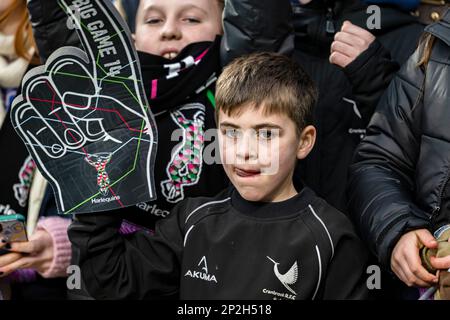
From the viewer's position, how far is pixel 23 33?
2520 mm

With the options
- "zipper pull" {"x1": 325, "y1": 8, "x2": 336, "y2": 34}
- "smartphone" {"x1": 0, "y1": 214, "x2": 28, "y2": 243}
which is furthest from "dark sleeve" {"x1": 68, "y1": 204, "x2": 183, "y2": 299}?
"zipper pull" {"x1": 325, "y1": 8, "x2": 336, "y2": 34}

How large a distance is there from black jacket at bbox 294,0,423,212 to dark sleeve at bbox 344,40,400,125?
0.05 m

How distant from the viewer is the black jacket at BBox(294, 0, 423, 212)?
225 cm

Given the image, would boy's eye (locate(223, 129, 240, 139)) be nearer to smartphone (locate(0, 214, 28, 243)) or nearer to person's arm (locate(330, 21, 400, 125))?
person's arm (locate(330, 21, 400, 125))

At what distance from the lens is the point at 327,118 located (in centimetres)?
227

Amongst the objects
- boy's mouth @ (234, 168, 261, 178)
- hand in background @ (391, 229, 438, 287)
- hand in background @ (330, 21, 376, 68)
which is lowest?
hand in background @ (391, 229, 438, 287)

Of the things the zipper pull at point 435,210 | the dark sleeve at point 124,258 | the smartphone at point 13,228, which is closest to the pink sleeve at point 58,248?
the smartphone at point 13,228

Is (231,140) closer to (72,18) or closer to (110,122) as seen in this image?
(110,122)

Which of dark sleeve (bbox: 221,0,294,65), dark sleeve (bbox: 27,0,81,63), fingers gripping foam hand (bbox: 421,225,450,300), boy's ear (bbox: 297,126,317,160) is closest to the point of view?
fingers gripping foam hand (bbox: 421,225,450,300)

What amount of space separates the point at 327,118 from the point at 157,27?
61cm

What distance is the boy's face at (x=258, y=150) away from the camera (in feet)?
5.94

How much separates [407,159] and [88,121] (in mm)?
873

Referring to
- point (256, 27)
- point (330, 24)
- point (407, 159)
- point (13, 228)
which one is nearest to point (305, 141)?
point (407, 159)
